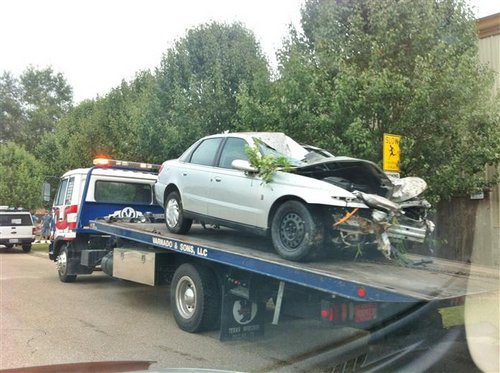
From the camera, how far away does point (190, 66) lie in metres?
14.6

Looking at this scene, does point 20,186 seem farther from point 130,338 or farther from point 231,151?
point 231,151

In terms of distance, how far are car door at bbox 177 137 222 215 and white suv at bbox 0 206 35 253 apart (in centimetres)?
1654

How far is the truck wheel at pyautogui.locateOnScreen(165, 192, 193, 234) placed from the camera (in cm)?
805

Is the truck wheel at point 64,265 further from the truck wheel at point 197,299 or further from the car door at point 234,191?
the car door at point 234,191

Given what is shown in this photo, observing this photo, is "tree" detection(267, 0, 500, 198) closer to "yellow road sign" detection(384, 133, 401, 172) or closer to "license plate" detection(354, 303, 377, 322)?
"yellow road sign" detection(384, 133, 401, 172)

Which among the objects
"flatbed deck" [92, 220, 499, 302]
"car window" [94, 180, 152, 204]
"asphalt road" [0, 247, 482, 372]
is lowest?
"asphalt road" [0, 247, 482, 372]

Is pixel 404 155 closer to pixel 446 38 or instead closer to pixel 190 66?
pixel 446 38

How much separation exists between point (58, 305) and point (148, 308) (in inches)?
61.7

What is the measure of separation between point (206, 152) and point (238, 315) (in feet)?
7.99

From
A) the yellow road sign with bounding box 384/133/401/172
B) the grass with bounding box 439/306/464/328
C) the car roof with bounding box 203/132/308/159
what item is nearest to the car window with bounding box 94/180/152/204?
the car roof with bounding box 203/132/308/159

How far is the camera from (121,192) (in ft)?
37.8

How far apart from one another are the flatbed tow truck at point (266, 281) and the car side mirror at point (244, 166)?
973 mm

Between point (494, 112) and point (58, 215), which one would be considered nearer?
point (494, 112)

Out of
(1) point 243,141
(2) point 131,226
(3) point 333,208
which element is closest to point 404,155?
(1) point 243,141
